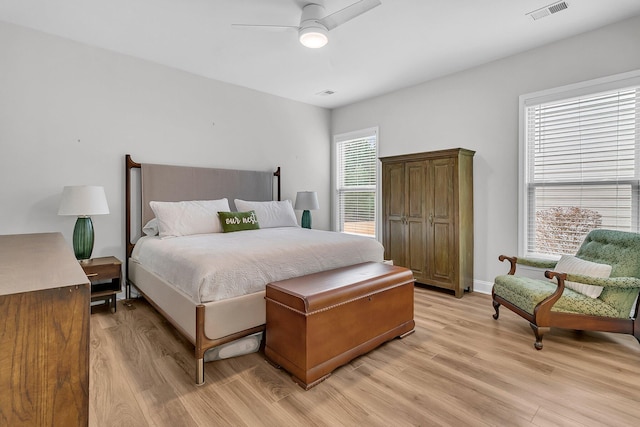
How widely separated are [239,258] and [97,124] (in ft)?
8.40

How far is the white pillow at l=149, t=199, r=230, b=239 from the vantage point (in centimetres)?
343

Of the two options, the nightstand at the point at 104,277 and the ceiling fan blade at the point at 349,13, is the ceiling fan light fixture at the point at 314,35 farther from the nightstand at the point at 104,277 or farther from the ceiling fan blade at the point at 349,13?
the nightstand at the point at 104,277

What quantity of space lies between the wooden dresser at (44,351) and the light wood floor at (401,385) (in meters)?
1.17

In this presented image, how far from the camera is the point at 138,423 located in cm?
167

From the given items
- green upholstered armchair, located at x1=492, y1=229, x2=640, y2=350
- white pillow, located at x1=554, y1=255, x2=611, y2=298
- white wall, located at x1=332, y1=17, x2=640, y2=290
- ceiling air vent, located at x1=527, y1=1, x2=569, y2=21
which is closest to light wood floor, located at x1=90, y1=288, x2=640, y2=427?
green upholstered armchair, located at x1=492, y1=229, x2=640, y2=350

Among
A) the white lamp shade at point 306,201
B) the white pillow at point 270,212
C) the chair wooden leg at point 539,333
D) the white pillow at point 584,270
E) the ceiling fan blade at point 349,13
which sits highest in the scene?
the ceiling fan blade at point 349,13

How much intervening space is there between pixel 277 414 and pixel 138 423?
71 centimetres

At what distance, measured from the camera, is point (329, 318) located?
6.86 feet

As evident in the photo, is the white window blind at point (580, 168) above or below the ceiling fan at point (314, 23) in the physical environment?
below

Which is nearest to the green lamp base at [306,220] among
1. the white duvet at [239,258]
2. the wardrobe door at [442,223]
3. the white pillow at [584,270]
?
the white duvet at [239,258]

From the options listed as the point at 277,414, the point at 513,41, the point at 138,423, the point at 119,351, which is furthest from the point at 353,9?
the point at 119,351

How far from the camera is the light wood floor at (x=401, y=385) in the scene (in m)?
1.73

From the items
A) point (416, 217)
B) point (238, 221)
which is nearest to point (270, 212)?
point (238, 221)

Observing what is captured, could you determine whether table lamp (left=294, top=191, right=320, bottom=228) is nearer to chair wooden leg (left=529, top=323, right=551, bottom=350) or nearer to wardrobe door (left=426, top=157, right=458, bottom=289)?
wardrobe door (left=426, top=157, right=458, bottom=289)
